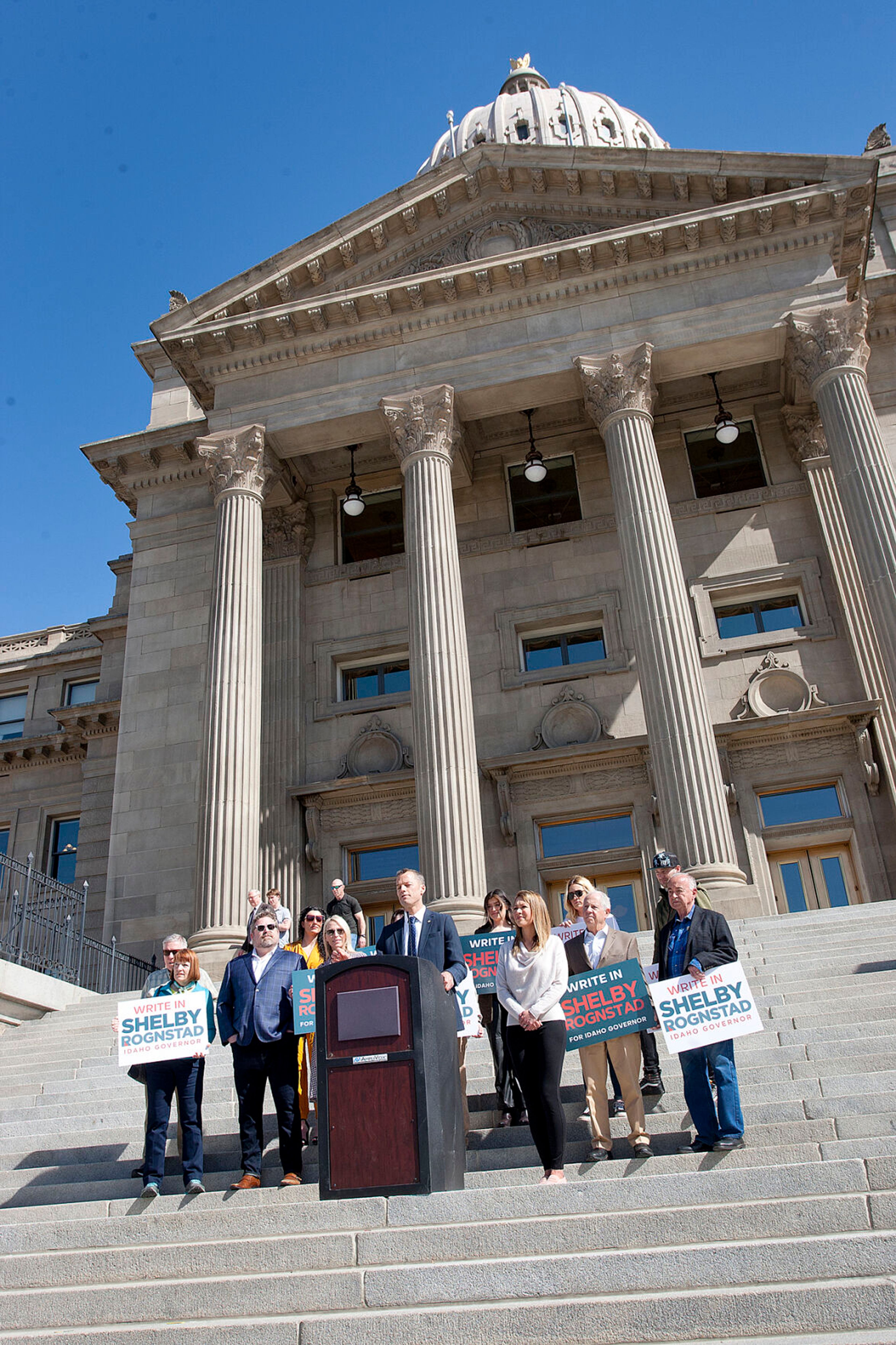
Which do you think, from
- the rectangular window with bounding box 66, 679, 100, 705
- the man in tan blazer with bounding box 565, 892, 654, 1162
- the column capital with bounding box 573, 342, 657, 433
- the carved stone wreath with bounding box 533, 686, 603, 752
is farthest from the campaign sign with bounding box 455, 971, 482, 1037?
the rectangular window with bounding box 66, 679, 100, 705

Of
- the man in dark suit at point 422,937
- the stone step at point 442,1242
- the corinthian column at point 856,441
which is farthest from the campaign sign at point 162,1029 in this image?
the corinthian column at point 856,441

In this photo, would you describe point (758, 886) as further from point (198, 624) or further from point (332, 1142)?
point (332, 1142)

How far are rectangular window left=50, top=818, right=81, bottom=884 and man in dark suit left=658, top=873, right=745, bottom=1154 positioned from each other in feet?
84.7

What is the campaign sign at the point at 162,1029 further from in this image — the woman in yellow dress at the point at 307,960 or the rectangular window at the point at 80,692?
the rectangular window at the point at 80,692

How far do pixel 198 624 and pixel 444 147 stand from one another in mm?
49148

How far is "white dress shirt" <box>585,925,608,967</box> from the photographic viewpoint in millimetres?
9047

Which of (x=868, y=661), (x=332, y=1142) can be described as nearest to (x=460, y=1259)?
(x=332, y=1142)

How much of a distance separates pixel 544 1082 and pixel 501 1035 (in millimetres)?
2132

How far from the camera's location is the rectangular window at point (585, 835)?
22922mm

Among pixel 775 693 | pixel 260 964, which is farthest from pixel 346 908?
pixel 775 693

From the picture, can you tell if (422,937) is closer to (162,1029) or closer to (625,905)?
(162,1029)

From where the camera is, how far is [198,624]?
86.9 ft

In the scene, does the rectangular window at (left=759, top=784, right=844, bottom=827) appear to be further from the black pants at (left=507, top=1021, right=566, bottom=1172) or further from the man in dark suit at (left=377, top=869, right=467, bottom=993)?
the black pants at (left=507, top=1021, right=566, bottom=1172)

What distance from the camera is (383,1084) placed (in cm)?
704
